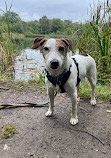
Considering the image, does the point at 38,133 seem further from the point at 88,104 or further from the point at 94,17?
the point at 94,17

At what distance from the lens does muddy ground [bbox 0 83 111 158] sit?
1.80 meters

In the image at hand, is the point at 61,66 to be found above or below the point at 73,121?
above

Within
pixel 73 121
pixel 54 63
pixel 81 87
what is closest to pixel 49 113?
pixel 73 121

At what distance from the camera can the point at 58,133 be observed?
2.16m

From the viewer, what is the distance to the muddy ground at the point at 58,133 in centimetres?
180

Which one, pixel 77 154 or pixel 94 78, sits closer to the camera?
pixel 77 154

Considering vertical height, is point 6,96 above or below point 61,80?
below

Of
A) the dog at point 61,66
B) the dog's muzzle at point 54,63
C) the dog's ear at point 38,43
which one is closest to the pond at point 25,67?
the dog at point 61,66

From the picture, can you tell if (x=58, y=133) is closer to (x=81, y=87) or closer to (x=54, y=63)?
(x=54, y=63)

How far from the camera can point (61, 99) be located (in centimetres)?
331

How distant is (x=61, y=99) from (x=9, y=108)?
3.77 feet

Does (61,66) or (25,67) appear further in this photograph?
(25,67)

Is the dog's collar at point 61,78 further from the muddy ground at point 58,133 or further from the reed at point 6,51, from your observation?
the reed at point 6,51

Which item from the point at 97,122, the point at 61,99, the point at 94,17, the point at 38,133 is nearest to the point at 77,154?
the point at 38,133
